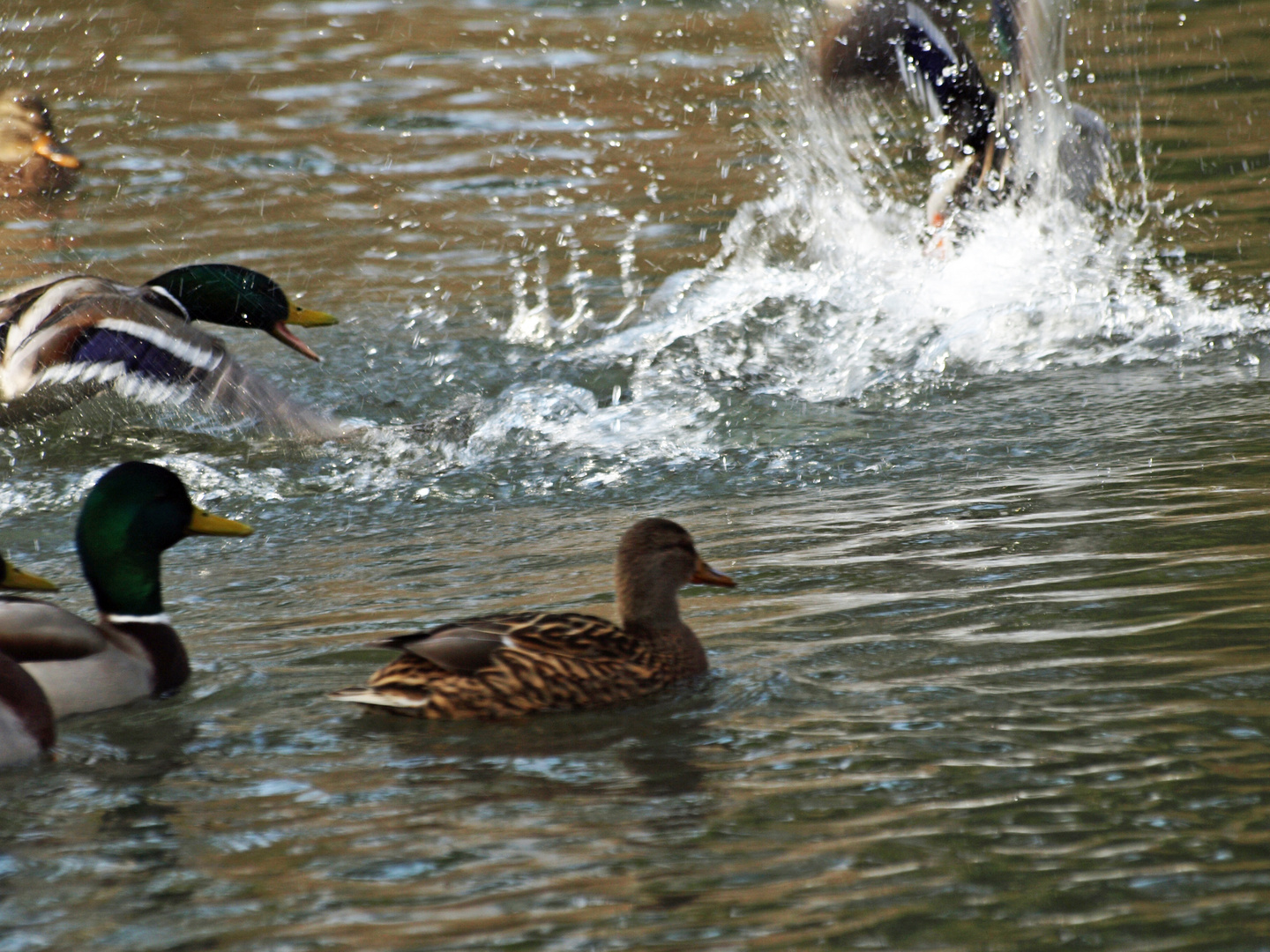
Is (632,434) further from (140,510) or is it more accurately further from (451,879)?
(451,879)

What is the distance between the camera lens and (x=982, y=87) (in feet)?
32.8

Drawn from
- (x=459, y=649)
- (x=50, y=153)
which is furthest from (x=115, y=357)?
(x=50, y=153)

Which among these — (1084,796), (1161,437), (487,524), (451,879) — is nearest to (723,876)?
(451,879)

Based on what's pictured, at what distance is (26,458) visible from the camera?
7.98 m

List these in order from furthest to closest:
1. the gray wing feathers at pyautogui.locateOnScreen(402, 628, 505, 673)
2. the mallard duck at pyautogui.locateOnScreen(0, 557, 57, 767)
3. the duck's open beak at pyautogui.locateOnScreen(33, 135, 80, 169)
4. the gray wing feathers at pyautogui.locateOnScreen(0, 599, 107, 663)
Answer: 1. the duck's open beak at pyautogui.locateOnScreen(33, 135, 80, 169)
2. the gray wing feathers at pyautogui.locateOnScreen(0, 599, 107, 663)
3. the gray wing feathers at pyautogui.locateOnScreen(402, 628, 505, 673)
4. the mallard duck at pyautogui.locateOnScreen(0, 557, 57, 767)

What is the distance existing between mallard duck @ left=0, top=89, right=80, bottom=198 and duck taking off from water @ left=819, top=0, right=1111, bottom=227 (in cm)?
620

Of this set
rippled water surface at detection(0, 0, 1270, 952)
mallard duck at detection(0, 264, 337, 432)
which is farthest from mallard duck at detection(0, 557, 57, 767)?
mallard duck at detection(0, 264, 337, 432)

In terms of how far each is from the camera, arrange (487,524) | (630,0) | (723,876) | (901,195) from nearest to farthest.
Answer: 1. (723,876)
2. (487,524)
3. (901,195)
4. (630,0)

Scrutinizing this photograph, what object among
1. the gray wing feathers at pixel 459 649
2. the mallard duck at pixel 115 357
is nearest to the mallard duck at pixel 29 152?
the mallard duck at pixel 115 357

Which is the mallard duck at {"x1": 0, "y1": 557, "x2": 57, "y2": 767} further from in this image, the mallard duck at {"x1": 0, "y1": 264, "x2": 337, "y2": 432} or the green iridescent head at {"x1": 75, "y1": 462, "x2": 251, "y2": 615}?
the mallard duck at {"x1": 0, "y1": 264, "x2": 337, "y2": 432}

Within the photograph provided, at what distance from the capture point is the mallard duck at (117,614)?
15.2 ft

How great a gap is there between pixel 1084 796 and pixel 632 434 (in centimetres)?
428

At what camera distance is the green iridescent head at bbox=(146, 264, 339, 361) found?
27.2 feet

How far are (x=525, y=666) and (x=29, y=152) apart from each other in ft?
32.9
